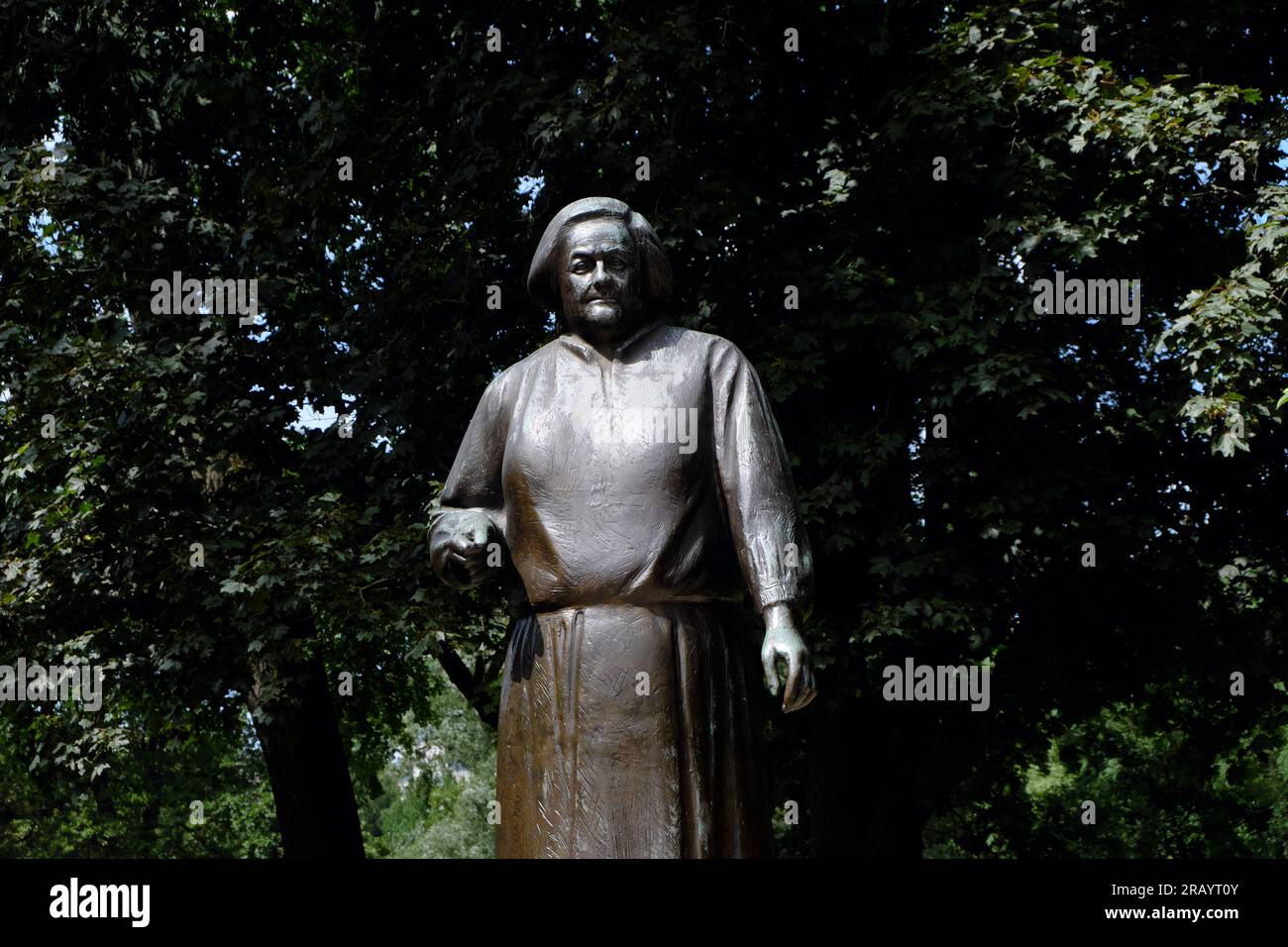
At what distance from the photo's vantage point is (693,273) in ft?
47.9

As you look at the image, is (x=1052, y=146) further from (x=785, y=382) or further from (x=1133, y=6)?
(x=785, y=382)

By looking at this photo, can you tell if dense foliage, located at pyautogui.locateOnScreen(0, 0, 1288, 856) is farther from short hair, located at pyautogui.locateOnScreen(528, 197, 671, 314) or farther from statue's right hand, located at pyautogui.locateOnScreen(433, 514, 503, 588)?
statue's right hand, located at pyautogui.locateOnScreen(433, 514, 503, 588)

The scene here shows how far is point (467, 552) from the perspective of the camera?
488 centimetres

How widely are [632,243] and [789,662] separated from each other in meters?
1.47

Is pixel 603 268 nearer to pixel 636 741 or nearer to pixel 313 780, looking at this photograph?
pixel 636 741

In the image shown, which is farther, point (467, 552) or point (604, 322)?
point (604, 322)

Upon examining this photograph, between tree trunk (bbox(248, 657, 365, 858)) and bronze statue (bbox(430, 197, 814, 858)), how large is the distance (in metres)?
10.3

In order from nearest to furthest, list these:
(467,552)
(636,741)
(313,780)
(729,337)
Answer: (636,741) < (467,552) < (729,337) < (313,780)

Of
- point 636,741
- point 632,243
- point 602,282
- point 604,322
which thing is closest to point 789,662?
point 636,741

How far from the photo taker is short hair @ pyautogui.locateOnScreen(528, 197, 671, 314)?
534 centimetres

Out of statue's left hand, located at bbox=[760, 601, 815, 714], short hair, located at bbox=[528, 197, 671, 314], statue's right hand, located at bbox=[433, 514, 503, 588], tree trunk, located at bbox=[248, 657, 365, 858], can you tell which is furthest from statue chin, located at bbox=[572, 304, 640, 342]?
tree trunk, located at bbox=[248, 657, 365, 858]

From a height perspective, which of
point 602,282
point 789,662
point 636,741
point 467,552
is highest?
point 602,282

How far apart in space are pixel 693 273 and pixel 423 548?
3.28 metres

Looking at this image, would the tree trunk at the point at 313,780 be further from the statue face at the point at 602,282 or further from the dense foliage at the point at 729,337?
the statue face at the point at 602,282
